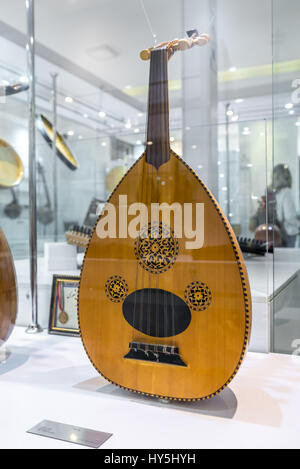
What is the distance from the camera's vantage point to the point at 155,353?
68 centimetres

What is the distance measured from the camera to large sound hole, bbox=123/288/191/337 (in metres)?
0.67

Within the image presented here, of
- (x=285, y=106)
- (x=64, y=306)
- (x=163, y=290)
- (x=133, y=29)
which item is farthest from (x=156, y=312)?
(x=133, y=29)

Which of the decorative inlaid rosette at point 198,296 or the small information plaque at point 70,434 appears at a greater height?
the decorative inlaid rosette at point 198,296

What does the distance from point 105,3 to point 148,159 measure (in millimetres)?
972

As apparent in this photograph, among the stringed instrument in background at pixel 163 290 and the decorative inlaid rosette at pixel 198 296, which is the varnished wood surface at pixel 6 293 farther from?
the decorative inlaid rosette at pixel 198 296

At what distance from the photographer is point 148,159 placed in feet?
2.36

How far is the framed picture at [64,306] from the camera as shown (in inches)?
45.0

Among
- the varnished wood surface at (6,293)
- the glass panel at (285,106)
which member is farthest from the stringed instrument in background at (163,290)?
the glass panel at (285,106)

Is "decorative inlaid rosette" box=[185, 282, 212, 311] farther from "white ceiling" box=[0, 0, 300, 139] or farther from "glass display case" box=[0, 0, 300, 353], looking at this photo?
"white ceiling" box=[0, 0, 300, 139]

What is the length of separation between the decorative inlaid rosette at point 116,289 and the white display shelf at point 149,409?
0.66 feet

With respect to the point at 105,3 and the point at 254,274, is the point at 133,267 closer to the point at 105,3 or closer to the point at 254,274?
the point at 254,274

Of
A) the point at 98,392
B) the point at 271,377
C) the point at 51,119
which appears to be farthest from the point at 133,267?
the point at 51,119

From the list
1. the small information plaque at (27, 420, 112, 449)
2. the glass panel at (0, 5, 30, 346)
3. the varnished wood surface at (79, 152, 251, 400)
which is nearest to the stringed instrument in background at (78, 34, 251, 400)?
the varnished wood surface at (79, 152, 251, 400)

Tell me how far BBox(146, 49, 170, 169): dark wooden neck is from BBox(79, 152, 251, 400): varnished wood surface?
2 cm
